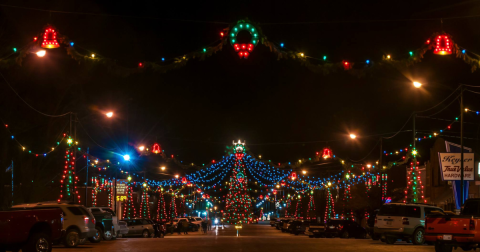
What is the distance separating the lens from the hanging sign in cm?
3253

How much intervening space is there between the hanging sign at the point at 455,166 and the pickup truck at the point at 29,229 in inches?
868

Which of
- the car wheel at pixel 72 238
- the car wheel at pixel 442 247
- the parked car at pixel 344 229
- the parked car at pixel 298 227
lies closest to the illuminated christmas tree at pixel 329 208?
the parked car at pixel 298 227

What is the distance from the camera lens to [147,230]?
136ft

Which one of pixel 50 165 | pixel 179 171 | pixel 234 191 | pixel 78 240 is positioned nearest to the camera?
pixel 78 240

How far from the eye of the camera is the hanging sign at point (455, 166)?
107ft

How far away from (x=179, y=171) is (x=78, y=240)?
232ft

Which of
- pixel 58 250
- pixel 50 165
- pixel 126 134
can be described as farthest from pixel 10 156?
pixel 58 250

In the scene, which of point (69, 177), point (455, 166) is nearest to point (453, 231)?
point (455, 166)

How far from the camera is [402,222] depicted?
86.6 ft

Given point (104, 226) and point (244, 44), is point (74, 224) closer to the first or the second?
point (104, 226)

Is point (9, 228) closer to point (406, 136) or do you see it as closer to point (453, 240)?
point (453, 240)

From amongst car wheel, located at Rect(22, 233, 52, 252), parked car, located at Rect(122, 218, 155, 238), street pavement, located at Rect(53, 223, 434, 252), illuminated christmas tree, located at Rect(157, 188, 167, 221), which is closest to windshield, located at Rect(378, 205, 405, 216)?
street pavement, located at Rect(53, 223, 434, 252)

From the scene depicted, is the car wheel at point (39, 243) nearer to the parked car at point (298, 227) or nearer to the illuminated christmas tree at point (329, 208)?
the parked car at point (298, 227)

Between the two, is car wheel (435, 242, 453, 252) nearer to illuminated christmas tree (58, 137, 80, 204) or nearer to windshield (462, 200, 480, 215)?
windshield (462, 200, 480, 215)
